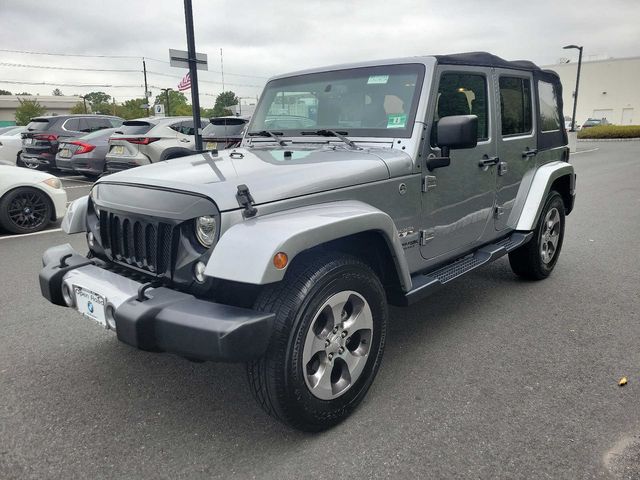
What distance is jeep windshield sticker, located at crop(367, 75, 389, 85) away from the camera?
344cm

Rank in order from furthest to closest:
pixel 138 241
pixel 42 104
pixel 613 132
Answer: pixel 42 104
pixel 613 132
pixel 138 241

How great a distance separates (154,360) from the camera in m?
3.42

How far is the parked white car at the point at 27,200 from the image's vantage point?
717 cm

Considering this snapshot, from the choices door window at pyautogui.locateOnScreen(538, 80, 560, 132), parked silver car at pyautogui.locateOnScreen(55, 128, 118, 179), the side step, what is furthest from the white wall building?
the side step

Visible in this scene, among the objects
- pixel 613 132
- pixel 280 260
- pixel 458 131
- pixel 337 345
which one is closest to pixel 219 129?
pixel 458 131

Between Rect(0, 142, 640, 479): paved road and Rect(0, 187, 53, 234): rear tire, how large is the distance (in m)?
3.22

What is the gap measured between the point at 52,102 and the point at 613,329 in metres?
101

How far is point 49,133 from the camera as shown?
44.8ft

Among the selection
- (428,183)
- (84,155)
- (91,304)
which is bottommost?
(91,304)

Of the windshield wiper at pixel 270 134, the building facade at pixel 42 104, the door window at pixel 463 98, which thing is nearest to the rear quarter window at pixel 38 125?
the windshield wiper at pixel 270 134

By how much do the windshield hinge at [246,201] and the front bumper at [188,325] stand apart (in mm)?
436

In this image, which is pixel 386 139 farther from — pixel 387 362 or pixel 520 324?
pixel 520 324

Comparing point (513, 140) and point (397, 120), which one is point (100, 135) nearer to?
point (513, 140)

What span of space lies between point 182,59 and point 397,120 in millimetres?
7405
